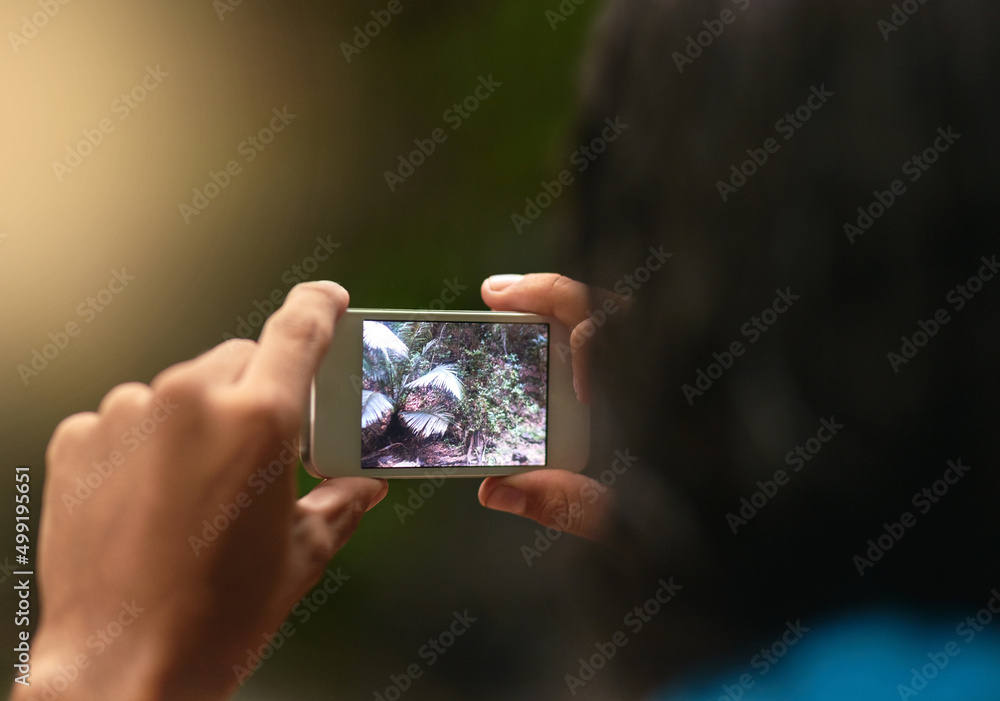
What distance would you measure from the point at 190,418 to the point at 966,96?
0.52 meters

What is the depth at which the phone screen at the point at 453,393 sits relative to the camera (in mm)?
685

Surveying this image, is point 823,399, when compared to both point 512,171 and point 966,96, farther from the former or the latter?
point 512,171

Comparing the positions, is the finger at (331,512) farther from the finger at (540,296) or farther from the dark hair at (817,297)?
the dark hair at (817,297)

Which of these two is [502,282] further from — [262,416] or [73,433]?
[73,433]

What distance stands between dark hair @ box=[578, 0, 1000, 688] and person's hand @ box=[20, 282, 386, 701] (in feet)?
1.01

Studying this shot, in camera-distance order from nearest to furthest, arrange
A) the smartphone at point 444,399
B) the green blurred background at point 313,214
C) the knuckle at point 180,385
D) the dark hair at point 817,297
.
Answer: the dark hair at point 817,297
the knuckle at point 180,385
the smartphone at point 444,399
the green blurred background at point 313,214

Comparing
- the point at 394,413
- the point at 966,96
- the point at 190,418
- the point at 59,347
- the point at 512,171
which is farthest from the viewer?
the point at 512,171

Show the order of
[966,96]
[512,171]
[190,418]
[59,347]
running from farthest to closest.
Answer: [512,171] < [59,347] < [190,418] < [966,96]

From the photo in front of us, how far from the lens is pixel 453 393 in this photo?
A: 2.32ft

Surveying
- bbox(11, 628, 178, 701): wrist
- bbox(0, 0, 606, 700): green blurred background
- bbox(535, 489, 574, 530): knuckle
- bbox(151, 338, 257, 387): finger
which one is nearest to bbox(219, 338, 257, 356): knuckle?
bbox(151, 338, 257, 387): finger

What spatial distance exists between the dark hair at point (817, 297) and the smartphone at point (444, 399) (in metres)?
0.34

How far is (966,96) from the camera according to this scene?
322 mm

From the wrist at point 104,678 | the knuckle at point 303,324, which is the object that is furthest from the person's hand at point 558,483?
the wrist at point 104,678

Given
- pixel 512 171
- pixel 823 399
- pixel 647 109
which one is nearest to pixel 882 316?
pixel 823 399
